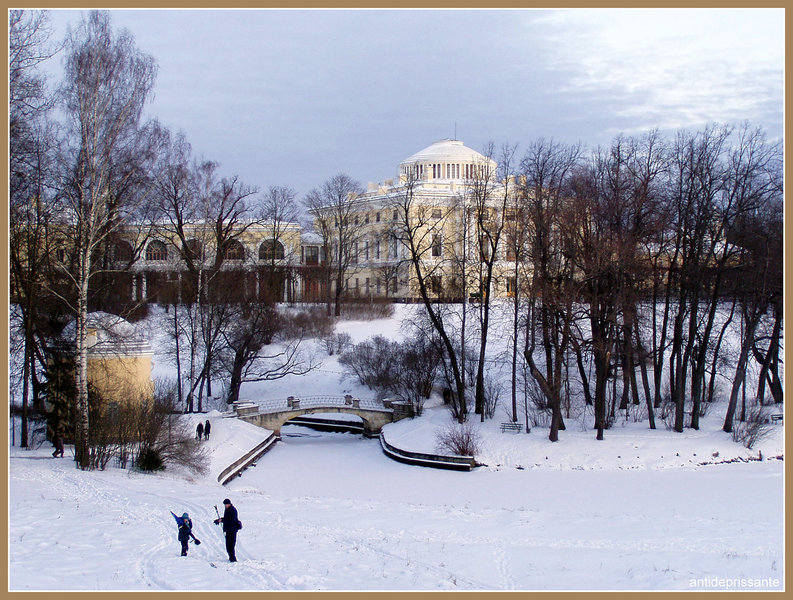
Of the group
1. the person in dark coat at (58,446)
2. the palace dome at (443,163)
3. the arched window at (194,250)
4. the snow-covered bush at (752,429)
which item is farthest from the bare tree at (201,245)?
the palace dome at (443,163)

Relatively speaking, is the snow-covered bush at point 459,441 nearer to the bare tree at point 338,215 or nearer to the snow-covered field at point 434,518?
the snow-covered field at point 434,518

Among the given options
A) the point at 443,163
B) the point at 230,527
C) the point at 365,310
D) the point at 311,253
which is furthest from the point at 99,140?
the point at 443,163

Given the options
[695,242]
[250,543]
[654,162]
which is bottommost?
[250,543]

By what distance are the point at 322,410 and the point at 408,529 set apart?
19.2m

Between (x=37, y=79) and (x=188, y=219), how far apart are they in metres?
19.5

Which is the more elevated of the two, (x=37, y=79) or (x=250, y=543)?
(x=37, y=79)

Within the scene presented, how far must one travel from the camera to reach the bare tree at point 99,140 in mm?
17906

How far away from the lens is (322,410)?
35.0 metres

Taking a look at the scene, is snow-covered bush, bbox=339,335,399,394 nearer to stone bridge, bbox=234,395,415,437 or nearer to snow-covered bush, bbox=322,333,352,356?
stone bridge, bbox=234,395,415,437

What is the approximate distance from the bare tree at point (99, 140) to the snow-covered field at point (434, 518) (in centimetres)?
520

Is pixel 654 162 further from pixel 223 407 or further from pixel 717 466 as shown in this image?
pixel 223 407

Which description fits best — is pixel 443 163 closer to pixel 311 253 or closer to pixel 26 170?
pixel 311 253

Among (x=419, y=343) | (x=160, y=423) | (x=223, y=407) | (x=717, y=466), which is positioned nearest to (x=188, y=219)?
(x=223, y=407)

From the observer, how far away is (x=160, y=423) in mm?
21922
